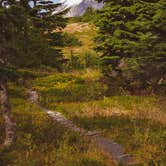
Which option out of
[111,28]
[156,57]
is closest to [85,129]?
[156,57]

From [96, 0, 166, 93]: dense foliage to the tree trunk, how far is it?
9080mm

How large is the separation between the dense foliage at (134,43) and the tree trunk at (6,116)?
9.08 meters

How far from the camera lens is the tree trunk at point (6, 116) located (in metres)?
10.8

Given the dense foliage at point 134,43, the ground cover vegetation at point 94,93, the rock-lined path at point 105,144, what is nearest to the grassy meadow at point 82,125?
the ground cover vegetation at point 94,93

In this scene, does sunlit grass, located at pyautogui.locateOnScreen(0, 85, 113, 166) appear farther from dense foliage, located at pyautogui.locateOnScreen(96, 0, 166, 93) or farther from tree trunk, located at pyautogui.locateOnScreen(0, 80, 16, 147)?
dense foliage, located at pyautogui.locateOnScreen(96, 0, 166, 93)

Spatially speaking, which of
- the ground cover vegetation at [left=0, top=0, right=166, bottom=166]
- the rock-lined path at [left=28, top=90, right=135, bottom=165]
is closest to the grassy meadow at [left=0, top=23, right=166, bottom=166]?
the ground cover vegetation at [left=0, top=0, right=166, bottom=166]

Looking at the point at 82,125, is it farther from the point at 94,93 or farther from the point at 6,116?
the point at 94,93

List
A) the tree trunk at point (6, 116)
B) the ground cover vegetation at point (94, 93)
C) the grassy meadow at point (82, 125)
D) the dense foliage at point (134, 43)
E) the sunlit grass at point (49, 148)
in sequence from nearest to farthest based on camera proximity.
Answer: the sunlit grass at point (49, 148), the grassy meadow at point (82, 125), the ground cover vegetation at point (94, 93), the tree trunk at point (6, 116), the dense foliage at point (134, 43)

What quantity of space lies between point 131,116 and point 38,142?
512 centimetres

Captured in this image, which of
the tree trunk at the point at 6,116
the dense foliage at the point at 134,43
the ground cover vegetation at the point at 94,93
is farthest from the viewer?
the dense foliage at the point at 134,43

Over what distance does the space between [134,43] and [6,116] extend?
31.3 feet

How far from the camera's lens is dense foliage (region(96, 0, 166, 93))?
18.6m

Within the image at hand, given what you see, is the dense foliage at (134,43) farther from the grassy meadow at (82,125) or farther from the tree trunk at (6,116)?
the tree trunk at (6,116)

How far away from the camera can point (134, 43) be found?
18.7 metres
